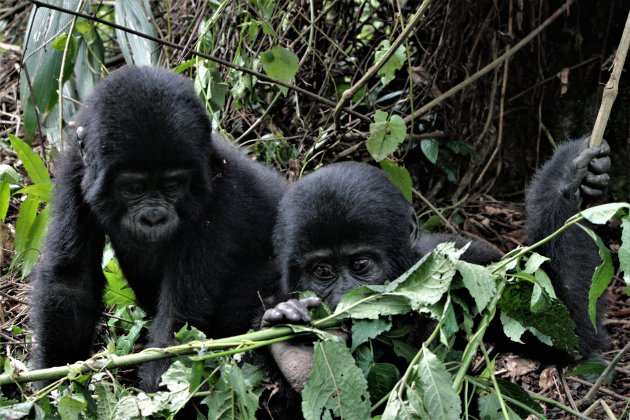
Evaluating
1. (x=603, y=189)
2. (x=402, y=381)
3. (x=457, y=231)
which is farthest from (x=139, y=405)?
(x=457, y=231)

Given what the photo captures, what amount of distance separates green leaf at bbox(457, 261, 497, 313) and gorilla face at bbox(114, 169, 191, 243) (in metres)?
1.93

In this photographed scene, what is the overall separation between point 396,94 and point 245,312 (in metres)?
2.80

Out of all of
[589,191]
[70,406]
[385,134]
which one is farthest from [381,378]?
[385,134]

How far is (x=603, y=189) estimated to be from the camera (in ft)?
15.3

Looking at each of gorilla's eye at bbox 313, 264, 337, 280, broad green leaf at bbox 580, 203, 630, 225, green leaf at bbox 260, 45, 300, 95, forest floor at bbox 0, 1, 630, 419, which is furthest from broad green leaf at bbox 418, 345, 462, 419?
green leaf at bbox 260, 45, 300, 95

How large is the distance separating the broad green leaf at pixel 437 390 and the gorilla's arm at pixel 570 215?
1389mm

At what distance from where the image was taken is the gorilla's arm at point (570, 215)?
453cm

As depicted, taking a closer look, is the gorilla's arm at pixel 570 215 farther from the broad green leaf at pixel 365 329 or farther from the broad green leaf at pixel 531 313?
the broad green leaf at pixel 365 329

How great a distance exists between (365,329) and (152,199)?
1.72m

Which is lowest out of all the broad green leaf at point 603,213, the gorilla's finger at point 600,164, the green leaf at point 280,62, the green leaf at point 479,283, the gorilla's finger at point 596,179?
the green leaf at point 479,283

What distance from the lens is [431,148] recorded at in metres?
6.96

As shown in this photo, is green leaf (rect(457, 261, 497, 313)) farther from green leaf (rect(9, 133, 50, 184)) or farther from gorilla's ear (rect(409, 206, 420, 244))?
green leaf (rect(9, 133, 50, 184))

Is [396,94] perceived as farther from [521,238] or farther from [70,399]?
[70,399]

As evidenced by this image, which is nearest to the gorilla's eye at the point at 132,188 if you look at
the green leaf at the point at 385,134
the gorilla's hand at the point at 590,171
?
the green leaf at the point at 385,134
